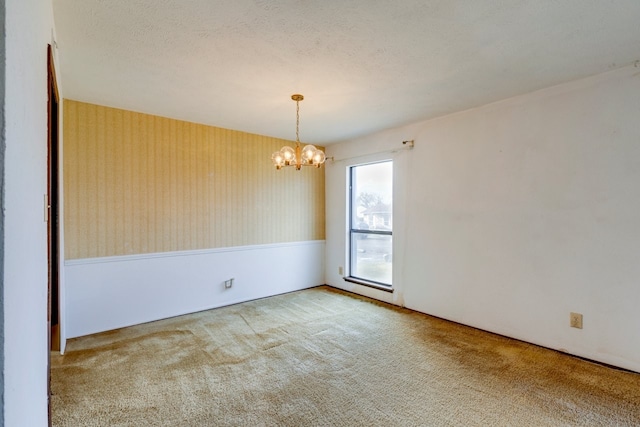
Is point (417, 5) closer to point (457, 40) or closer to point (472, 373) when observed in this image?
point (457, 40)

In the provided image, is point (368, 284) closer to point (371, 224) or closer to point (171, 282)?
point (371, 224)

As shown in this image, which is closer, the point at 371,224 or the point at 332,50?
the point at 332,50

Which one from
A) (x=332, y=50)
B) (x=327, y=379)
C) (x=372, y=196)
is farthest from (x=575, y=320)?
(x=332, y=50)

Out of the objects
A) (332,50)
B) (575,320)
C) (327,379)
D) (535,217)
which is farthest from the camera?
(535,217)

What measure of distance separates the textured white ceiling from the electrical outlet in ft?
6.89

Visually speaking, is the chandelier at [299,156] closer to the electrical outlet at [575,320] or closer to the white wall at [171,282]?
the white wall at [171,282]

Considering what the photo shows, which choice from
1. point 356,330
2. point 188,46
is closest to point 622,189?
point 356,330

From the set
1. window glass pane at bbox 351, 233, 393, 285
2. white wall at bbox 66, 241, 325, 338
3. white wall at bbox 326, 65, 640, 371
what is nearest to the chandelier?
white wall at bbox 326, 65, 640, 371

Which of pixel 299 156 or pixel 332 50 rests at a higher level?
pixel 332 50

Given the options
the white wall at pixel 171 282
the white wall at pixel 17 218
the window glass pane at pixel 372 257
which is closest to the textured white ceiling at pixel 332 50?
the white wall at pixel 17 218

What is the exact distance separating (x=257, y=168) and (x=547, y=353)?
4000 mm

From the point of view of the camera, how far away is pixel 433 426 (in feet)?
6.06

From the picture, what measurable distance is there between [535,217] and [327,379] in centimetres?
247

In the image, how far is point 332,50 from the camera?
7.21ft
